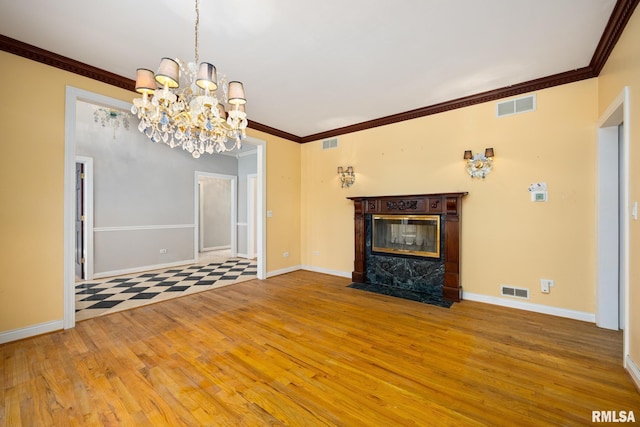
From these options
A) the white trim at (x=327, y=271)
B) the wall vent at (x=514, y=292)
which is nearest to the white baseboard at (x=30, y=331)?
the white trim at (x=327, y=271)

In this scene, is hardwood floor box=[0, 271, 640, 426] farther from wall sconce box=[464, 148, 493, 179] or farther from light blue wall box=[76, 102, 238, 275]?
light blue wall box=[76, 102, 238, 275]

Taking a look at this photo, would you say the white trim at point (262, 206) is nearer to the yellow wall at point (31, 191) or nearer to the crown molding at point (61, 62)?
the crown molding at point (61, 62)

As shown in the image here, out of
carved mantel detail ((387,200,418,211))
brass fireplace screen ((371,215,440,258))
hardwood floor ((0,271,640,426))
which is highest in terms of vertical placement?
carved mantel detail ((387,200,418,211))

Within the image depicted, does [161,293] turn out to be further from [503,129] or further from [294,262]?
[503,129]

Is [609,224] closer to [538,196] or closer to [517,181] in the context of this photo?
[538,196]

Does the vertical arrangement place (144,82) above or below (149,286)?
above

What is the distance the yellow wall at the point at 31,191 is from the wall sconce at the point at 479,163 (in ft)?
15.8

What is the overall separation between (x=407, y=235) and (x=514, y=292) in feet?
5.02

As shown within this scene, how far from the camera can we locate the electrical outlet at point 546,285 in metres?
3.13

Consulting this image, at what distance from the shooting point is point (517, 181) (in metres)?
3.34

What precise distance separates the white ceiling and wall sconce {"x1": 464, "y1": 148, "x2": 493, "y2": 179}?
843mm

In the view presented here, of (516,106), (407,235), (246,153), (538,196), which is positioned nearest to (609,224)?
(538,196)

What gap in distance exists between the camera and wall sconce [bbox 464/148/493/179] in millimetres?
3504

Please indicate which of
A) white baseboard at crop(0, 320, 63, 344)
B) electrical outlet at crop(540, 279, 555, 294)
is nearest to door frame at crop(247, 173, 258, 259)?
white baseboard at crop(0, 320, 63, 344)
